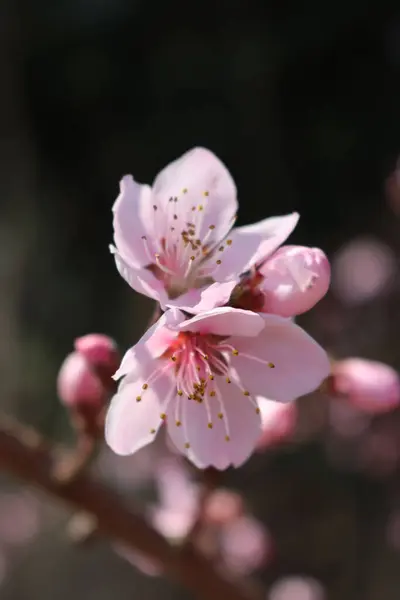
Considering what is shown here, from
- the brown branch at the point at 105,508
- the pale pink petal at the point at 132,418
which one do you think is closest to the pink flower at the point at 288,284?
the pale pink petal at the point at 132,418

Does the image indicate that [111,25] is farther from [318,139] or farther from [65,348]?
[65,348]

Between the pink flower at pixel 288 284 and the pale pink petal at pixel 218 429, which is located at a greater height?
the pink flower at pixel 288 284

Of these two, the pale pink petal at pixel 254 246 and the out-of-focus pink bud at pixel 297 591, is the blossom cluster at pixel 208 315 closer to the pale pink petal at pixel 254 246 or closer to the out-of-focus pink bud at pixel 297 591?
the pale pink petal at pixel 254 246

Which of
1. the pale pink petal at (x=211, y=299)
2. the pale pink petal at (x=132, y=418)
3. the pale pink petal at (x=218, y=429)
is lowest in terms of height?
the pale pink petal at (x=218, y=429)

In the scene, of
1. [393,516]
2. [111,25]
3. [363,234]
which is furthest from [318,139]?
[393,516]

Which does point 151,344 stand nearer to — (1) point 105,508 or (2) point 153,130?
(1) point 105,508

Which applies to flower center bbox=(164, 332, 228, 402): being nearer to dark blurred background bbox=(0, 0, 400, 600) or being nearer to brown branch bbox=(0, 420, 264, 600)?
brown branch bbox=(0, 420, 264, 600)

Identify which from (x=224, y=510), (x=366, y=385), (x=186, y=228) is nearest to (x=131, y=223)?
(x=186, y=228)

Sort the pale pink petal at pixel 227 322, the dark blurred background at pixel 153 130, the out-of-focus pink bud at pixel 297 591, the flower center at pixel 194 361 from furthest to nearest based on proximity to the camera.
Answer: the dark blurred background at pixel 153 130, the out-of-focus pink bud at pixel 297 591, the flower center at pixel 194 361, the pale pink petal at pixel 227 322
